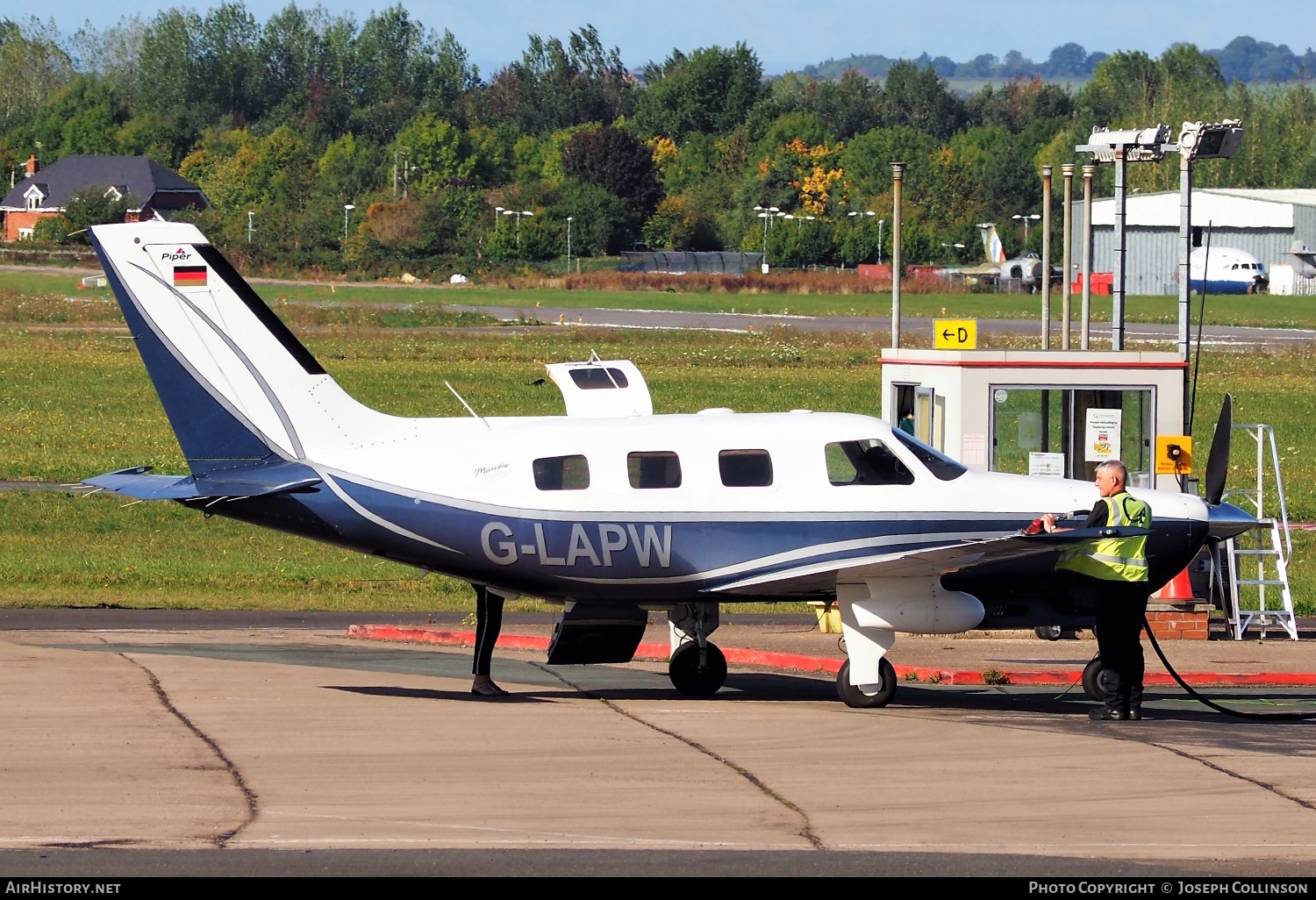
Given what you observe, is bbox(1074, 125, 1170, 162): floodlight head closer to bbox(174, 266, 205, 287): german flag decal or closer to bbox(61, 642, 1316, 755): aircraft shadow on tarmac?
bbox(61, 642, 1316, 755): aircraft shadow on tarmac

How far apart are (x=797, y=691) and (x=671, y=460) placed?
2872mm

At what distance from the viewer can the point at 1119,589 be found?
14.4 meters

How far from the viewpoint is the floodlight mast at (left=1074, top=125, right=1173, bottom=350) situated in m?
20.6

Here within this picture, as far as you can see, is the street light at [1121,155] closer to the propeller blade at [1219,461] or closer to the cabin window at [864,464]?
the propeller blade at [1219,461]

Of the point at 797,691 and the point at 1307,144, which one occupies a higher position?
the point at 1307,144

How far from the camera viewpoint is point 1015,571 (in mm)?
15195

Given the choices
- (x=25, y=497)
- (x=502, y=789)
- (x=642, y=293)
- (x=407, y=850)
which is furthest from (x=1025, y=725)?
(x=642, y=293)

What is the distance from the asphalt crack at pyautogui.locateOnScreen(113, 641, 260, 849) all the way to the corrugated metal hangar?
97.7 metres

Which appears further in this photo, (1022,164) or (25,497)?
(1022,164)

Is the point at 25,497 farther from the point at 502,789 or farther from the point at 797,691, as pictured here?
the point at 502,789

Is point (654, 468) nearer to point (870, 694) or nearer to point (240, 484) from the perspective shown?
point (870, 694)

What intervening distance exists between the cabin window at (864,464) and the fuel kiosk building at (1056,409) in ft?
15.5

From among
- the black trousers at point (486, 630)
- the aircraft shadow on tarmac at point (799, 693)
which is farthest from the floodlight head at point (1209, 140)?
the black trousers at point (486, 630)

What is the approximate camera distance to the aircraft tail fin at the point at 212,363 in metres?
14.9
